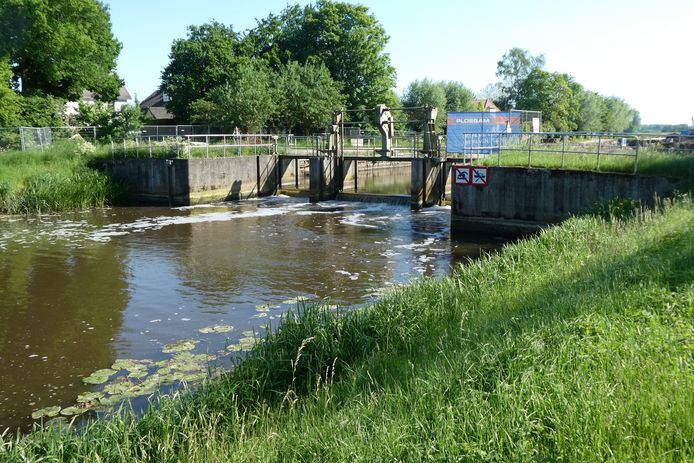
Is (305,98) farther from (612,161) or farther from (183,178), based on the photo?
(612,161)

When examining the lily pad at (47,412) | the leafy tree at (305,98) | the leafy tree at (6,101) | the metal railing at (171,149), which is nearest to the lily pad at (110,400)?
the lily pad at (47,412)

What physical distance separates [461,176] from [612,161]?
16.6 ft

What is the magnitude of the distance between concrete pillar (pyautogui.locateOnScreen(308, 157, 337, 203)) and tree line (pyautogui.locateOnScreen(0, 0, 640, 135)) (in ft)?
21.1

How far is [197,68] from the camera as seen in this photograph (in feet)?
189

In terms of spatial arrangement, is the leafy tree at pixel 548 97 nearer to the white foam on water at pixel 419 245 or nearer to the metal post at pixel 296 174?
the metal post at pixel 296 174

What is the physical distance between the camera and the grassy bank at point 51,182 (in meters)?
27.8

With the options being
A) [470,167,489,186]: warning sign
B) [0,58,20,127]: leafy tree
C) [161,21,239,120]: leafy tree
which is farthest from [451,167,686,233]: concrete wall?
[161,21,239,120]: leafy tree

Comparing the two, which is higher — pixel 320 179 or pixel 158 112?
pixel 158 112

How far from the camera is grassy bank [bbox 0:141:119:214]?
2780 cm

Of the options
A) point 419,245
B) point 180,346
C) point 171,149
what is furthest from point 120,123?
point 180,346

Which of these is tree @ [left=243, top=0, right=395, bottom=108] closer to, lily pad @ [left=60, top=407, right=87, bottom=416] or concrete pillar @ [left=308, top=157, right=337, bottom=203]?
concrete pillar @ [left=308, top=157, right=337, bottom=203]

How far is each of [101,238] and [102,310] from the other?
31.8 ft

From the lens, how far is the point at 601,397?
475cm

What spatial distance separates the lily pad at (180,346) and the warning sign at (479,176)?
14.2 meters
